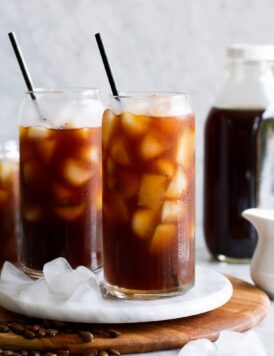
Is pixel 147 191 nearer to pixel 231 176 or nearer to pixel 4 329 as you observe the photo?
pixel 4 329

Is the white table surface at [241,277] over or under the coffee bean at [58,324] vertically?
under

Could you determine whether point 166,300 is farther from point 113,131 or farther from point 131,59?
point 131,59

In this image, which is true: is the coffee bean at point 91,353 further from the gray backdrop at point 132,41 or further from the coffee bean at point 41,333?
the gray backdrop at point 132,41

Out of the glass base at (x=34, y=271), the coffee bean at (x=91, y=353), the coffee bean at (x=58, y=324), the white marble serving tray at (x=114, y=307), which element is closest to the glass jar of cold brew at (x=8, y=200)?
the glass base at (x=34, y=271)

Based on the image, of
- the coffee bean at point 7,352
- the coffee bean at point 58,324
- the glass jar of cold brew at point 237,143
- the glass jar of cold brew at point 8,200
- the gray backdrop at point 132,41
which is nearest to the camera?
the coffee bean at point 7,352

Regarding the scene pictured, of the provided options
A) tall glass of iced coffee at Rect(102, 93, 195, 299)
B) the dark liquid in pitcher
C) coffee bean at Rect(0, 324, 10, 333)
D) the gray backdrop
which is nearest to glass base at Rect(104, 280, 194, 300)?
tall glass of iced coffee at Rect(102, 93, 195, 299)

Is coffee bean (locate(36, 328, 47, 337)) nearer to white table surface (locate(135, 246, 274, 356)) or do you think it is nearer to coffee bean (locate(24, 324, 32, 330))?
coffee bean (locate(24, 324, 32, 330))

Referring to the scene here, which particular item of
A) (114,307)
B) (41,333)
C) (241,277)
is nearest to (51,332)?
(41,333)
